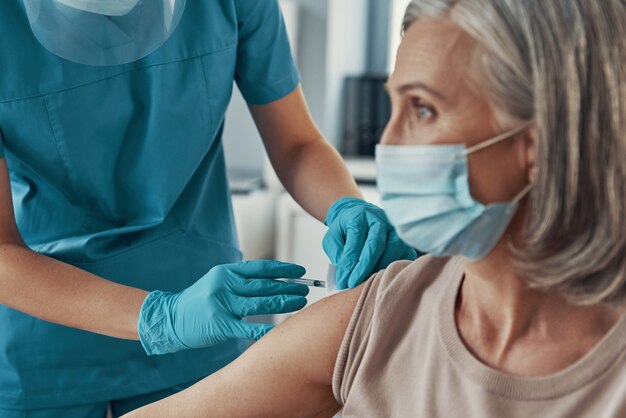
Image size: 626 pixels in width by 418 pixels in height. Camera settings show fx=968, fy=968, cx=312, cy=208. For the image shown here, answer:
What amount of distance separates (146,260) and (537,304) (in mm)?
766

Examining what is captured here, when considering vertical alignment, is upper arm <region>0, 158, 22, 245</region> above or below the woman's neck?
above

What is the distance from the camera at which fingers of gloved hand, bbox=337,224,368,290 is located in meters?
1.50

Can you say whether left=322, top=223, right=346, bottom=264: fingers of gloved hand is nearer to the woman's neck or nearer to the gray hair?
the woman's neck

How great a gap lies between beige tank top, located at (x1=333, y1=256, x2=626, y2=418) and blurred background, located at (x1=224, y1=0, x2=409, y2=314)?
2.20 m

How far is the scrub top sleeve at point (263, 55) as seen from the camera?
5.95 feet

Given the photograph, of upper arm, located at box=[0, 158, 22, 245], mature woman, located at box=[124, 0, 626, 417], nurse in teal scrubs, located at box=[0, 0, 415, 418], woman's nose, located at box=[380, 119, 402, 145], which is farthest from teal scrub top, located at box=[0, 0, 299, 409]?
woman's nose, located at box=[380, 119, 402, 145]

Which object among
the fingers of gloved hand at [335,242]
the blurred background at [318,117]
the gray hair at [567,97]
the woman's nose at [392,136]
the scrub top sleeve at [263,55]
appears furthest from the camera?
the blurred background at [318,117]

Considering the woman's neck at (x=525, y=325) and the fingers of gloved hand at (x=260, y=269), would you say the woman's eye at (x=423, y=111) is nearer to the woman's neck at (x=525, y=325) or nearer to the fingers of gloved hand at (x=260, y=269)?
the woman's neck at (x=525, y=325)

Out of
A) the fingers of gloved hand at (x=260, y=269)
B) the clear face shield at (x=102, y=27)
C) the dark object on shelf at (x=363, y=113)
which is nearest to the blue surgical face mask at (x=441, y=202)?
the fingers of gloved hand at (x=260, y=269)

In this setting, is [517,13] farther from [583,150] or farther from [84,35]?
[84,35]

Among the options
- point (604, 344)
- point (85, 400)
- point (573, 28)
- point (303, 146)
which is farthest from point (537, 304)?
point (85, 400)

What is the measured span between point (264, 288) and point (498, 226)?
0.47 m

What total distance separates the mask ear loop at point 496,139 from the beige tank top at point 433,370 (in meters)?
0.25

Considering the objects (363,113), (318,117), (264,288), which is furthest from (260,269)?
(363,113)
